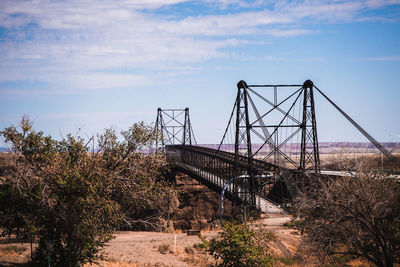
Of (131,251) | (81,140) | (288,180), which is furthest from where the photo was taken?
(288,180)

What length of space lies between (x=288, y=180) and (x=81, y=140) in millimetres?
16507

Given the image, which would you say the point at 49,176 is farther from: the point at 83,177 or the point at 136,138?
the point at 136,138

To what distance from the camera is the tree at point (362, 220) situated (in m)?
15.3

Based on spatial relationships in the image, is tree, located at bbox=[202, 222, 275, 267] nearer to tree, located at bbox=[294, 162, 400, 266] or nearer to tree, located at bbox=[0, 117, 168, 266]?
tree, located at bbox=[294, 162, 400, 266]

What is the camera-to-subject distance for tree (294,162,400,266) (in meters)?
15.3

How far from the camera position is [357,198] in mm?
15734

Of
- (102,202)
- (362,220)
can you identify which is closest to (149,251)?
(102,202)

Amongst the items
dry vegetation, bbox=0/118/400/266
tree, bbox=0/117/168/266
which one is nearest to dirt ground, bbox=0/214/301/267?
dry vegetation, bbox=0/118/400/266

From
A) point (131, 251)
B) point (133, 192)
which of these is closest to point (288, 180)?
point (131, 251)

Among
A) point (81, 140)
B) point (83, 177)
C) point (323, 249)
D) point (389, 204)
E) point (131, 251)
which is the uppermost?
point (81, 140)

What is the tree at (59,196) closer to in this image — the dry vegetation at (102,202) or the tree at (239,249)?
the dry vegetation at (102,202)

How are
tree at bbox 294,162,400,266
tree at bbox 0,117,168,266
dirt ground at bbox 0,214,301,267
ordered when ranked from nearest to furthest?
tree at bbox 0,117,168,266
tree at bbox 294,162,400,266
dirt ground at bbox 0,214,301,267

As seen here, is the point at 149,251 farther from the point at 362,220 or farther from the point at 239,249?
the point at 362,220

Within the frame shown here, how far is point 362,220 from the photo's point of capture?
49.8 feet
